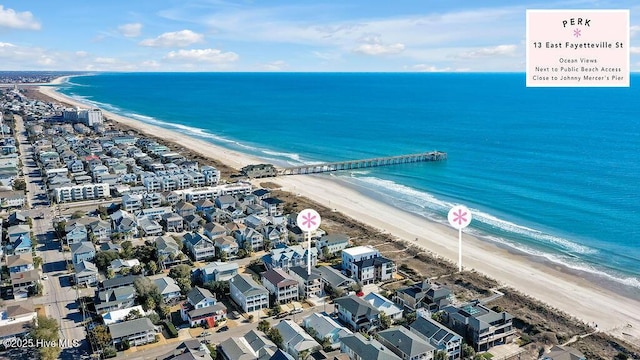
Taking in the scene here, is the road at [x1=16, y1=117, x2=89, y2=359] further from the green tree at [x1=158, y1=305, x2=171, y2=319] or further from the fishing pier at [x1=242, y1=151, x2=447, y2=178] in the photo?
the fishing pier at [x1=242, y1=151, x2=447, y2=178]

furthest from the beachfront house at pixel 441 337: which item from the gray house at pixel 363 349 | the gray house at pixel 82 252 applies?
the gray house at pixel 82 252

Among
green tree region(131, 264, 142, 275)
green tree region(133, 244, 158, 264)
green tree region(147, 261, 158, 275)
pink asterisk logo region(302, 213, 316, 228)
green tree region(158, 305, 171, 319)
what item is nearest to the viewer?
green tree region(158, 305, 171, 319)

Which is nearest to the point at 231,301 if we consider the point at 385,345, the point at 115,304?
the point at 115,304

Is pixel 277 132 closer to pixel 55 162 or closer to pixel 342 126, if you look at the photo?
pixel 342 126

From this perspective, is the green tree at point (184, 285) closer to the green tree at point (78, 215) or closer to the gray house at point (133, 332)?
the gray house at point (133, 332)

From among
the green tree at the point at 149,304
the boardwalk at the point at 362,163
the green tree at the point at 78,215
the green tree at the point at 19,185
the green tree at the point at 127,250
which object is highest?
the green tree at the point at 19,185

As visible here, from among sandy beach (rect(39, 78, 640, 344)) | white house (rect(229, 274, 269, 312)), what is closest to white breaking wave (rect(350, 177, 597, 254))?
sandy beach (rect(39, 78, 640, 344))
